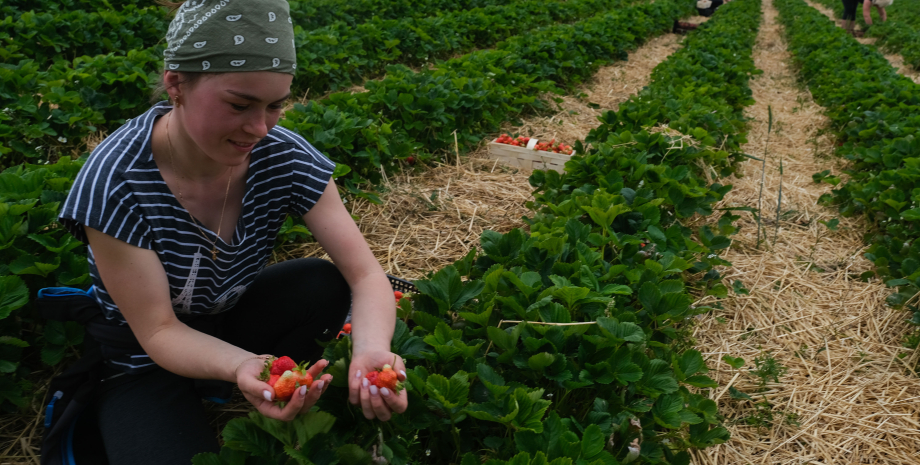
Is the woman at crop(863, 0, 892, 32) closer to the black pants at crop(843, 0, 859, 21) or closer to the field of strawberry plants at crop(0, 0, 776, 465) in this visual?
the black pants at crop(843, 0, 859, 21)

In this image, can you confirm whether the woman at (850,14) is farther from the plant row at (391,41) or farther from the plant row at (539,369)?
the plant row at (539,369)

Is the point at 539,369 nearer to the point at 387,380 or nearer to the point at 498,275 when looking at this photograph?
the point at 498,275

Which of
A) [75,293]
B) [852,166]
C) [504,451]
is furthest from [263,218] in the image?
[852,166]

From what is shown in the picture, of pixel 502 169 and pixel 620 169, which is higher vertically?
pixel 620 169

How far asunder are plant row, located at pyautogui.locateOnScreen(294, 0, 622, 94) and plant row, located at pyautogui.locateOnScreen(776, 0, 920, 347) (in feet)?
17.6

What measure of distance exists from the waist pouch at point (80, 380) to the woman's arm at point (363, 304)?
0.59 meters

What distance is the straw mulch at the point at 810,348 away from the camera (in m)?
2.40

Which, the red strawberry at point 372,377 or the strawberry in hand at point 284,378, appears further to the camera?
the red strawberry at point 372,377

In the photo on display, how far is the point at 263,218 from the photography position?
75.6 inches

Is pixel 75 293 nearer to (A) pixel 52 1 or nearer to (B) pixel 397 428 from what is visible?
(B) pixel 397 428

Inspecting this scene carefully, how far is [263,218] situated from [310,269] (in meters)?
0.33

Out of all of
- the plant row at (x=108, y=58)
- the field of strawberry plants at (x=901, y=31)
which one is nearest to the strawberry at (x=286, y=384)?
the plant row at (x=108, y=58)

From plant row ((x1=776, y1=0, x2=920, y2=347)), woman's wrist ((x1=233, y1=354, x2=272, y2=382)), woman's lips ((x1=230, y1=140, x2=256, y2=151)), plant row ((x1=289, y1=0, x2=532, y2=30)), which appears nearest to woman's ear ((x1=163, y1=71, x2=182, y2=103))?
woman's lips ((x1=230, y1=140, x2=256, y2=151))

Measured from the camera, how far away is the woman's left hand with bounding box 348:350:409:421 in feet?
4.59
